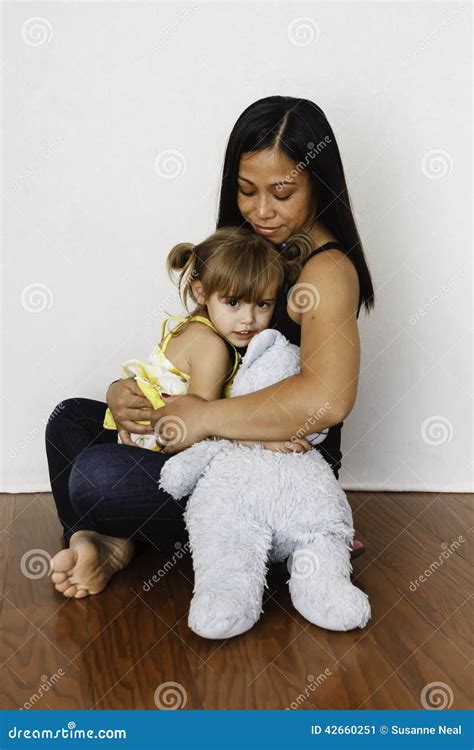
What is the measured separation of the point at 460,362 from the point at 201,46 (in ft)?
3.48

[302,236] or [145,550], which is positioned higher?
[302,236]

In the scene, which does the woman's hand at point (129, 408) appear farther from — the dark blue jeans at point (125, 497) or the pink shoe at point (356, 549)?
the pink shoe at point (356, 549)

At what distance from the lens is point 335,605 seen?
155 centimetres

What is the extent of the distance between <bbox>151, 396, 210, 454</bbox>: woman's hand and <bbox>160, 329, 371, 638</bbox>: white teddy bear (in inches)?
1.2

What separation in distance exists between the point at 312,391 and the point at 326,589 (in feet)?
1.15

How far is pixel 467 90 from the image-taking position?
7.79 ft

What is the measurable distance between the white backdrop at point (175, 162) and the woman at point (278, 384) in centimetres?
53

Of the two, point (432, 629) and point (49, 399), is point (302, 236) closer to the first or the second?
point (432, 629)

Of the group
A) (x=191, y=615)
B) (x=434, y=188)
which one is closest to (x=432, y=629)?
(x=191, y=615)

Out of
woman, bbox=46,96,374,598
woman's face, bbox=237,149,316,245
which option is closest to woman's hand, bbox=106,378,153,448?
woman, bbox=46,96,374,598

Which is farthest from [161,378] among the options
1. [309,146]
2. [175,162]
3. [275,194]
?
[175,162]

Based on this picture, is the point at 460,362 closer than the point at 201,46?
No

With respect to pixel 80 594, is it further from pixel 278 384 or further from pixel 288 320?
pixel 288 320

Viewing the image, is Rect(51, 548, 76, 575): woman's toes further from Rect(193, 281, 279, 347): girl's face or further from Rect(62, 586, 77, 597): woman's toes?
Rect(193, 281, 279, 347): girl's face
